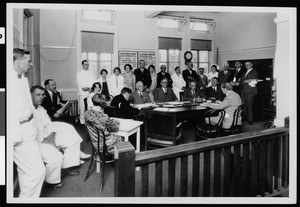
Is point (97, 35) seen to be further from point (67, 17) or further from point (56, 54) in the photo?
point (56, 54)

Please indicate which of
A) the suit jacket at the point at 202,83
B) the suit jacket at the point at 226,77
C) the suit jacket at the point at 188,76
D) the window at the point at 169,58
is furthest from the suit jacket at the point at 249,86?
the window at the point at 169,58

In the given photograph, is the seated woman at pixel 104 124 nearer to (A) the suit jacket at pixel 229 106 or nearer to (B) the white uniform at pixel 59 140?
(B) the white uniform at pixel 59 140

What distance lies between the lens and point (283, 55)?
225 cm

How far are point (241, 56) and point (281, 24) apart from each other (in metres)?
5.50

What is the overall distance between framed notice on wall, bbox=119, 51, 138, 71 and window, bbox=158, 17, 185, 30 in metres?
1.20

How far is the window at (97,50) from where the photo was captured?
622 centimetres

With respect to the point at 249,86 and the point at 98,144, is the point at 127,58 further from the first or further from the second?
the point at 98,144

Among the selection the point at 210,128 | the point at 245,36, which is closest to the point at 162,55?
the point at 245,36

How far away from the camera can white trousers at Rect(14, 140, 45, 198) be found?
207 centimetres

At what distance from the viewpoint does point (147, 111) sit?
3523 mm

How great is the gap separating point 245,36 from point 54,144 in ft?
20.8

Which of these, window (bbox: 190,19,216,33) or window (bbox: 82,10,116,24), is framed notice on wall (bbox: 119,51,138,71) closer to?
window (bbox: 82,10,116,24)

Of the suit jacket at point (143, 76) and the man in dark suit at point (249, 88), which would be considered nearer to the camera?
the man in dark suit at point (249, 88)

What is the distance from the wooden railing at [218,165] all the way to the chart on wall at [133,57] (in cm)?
509
